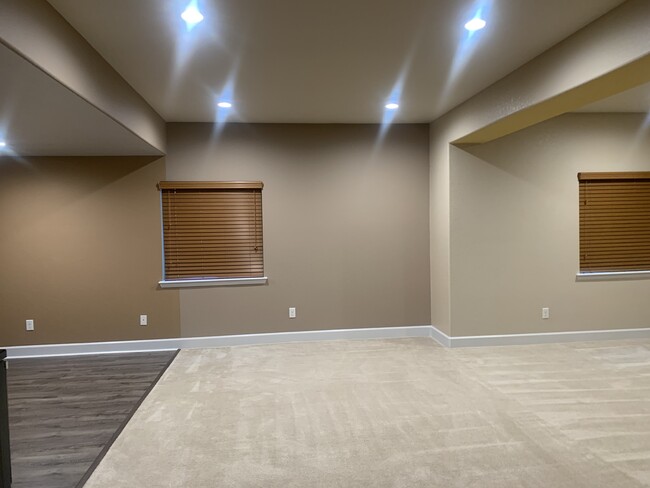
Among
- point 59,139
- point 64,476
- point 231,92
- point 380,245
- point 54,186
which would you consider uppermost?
point 231,92

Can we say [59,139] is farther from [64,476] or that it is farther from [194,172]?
[64,476]

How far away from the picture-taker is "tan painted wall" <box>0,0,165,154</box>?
1.93 metres

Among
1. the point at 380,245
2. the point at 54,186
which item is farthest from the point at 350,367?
the point at 54,186

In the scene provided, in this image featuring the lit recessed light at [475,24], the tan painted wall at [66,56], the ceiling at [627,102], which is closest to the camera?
the tan painted wall at [66,56]

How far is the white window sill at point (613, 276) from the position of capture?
4984 millimetres

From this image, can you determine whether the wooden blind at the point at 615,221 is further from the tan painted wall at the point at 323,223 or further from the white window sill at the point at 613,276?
the tan painted wall at the point at 323,223

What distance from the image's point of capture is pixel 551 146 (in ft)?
16.1

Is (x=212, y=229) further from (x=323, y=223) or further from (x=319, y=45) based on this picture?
(x=319, y=45)

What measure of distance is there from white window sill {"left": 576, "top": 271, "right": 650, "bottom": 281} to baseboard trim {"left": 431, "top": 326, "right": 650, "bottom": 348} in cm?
60

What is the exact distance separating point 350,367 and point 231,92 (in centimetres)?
274

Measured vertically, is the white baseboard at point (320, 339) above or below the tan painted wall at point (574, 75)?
below

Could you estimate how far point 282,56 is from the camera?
298cm

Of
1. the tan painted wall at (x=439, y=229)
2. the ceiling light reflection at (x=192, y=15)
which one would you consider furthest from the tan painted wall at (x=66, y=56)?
the tan painted wall at (x=439, y=229)

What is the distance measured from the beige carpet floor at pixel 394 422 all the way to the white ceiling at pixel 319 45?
2519mm
